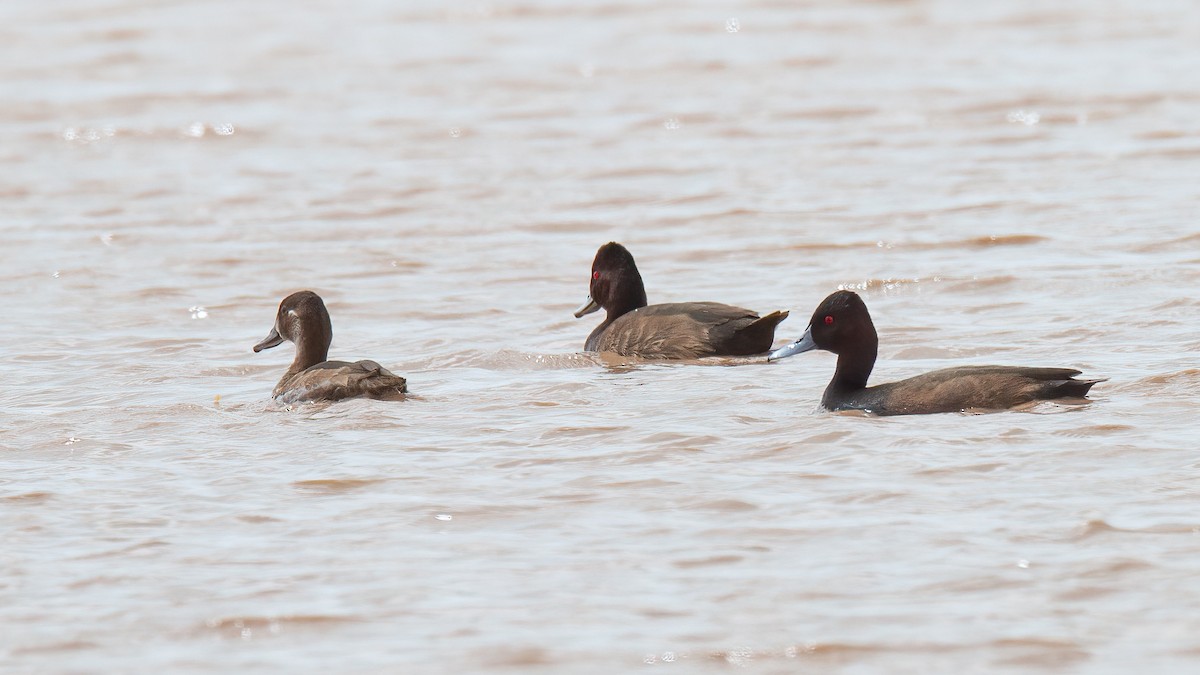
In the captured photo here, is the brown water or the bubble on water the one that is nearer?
the brown water

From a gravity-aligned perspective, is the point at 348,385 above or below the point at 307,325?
below

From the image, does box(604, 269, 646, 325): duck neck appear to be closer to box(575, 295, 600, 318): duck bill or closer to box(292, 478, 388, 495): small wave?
box(575, 295, 600, 318): duck bill

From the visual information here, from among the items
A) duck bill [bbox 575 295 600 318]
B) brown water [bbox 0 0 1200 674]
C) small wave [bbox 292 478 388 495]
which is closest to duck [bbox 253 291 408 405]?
brown water [bbox 0 0 1200 674]

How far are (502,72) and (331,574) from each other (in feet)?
57.1

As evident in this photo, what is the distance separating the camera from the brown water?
6.10 metres

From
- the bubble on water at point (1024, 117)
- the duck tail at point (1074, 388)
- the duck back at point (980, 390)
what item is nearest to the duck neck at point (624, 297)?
the duck back at point (980, 390)

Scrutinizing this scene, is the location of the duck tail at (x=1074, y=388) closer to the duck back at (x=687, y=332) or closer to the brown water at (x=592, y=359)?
the brown water at (x=592, y=359)

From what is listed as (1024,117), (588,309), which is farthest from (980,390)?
(1024,117)

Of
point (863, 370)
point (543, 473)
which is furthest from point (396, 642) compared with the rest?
point (863, 370)

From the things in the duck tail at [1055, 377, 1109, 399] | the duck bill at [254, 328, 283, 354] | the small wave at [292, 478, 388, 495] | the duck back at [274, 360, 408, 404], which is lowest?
the small wave at [292, 478, 388, 495]

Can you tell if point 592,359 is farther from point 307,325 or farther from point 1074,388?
point 1074,388

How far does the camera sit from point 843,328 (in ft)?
30.5

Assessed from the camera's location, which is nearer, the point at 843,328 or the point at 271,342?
the point at 843,328

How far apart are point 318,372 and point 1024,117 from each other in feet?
37.5
